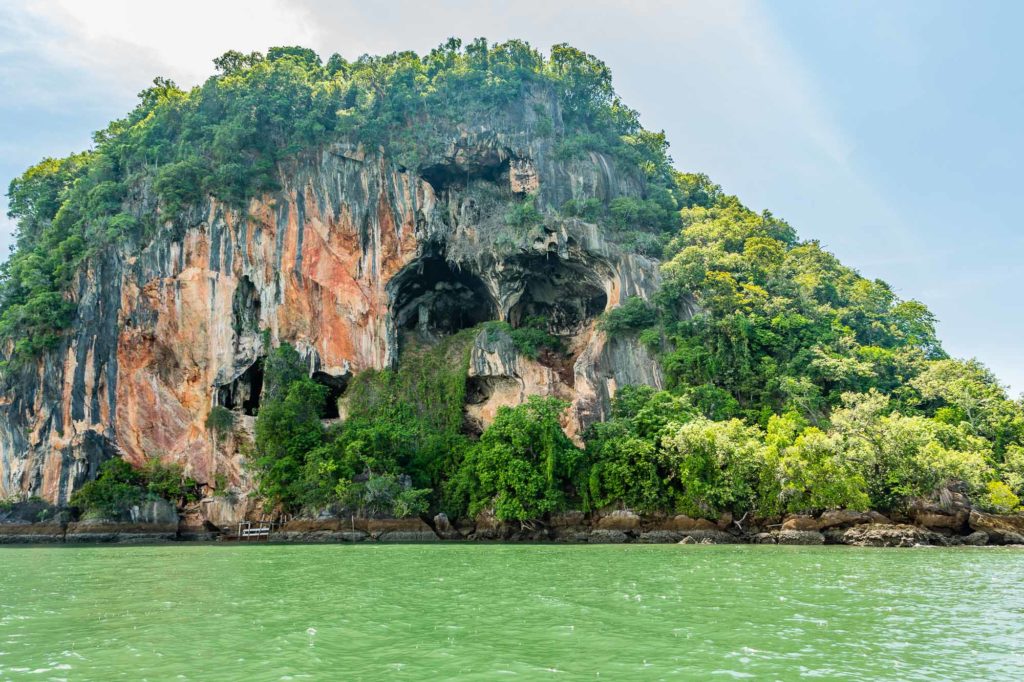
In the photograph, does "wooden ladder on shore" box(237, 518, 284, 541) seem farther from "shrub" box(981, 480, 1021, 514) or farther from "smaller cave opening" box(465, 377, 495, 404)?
Answer: "shrub" box(981, 480, 1021, 514)

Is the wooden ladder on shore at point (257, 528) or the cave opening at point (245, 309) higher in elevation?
the cave opening at point (245, 309)

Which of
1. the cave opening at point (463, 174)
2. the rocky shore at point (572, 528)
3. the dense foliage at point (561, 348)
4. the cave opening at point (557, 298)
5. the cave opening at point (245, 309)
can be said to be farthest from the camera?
the cave opening at point (463, 174)

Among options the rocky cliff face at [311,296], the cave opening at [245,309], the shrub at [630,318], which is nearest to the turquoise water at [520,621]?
the shrub at [630,318]

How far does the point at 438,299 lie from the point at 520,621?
3236cm

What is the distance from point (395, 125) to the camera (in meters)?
37.6

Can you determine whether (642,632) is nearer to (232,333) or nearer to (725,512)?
(725,512)

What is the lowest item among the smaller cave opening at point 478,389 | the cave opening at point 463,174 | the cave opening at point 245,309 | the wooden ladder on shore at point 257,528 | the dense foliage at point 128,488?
the wooden ladder on shore at point 257,528

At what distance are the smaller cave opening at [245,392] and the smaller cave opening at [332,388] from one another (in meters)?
3.10

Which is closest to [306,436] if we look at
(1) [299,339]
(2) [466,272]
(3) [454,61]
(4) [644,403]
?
(1) [299,339]

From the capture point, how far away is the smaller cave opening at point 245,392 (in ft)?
114

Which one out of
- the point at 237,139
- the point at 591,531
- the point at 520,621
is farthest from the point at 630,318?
the point at 520,621

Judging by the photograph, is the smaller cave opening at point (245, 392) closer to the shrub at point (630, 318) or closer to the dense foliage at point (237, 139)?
the dense foliage at point (237, 139)

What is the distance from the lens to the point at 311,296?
1399 inches

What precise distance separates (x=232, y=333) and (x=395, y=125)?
1438 cm
